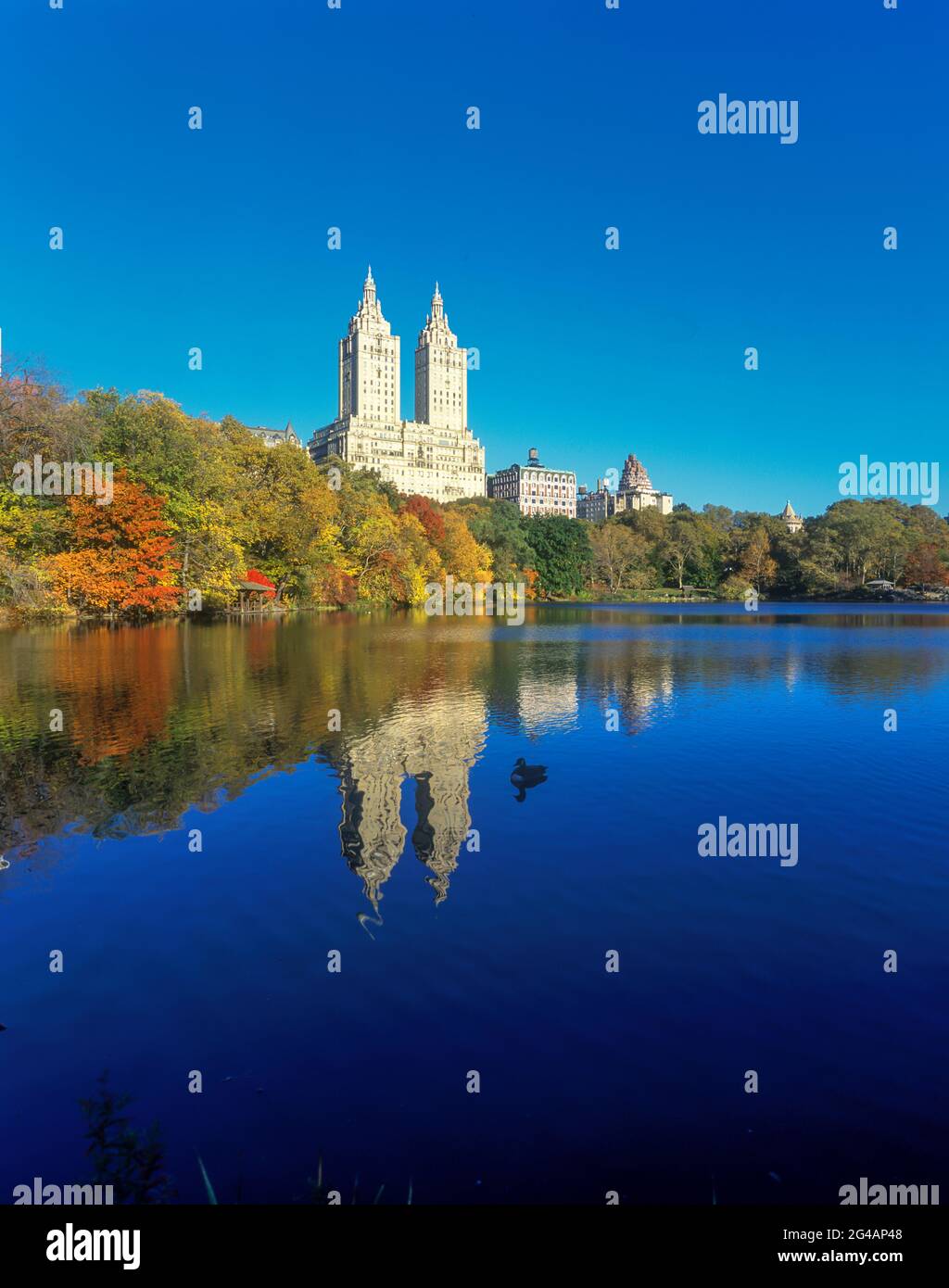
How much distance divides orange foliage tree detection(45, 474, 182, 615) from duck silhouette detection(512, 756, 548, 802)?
32836mm

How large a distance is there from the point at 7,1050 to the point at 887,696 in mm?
18579

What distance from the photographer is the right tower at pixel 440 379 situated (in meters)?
187

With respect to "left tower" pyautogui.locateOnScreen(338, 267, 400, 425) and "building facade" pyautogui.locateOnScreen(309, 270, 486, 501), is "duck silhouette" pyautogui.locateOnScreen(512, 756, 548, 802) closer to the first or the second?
"building facade" pyautogui.locateOnScreen(309, 270, 486, 501)

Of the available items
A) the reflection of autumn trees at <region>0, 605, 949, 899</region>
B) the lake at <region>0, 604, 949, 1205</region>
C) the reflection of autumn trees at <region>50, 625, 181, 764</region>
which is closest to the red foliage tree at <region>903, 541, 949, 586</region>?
the reflection of autumn trees at <region>0, 605, 949, 899</region>

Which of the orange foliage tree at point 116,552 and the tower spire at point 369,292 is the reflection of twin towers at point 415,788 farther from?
the tower spire at point 369,292

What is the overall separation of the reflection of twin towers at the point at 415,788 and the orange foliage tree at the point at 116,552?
27.5 meters

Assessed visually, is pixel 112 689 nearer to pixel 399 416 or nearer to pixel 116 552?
pixel 116 552

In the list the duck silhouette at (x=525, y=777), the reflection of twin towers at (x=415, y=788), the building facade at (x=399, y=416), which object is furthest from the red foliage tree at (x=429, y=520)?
the building facade at (x=399, y=416)

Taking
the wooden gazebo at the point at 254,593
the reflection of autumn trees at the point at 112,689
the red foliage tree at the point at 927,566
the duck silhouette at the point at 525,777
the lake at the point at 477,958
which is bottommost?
the lake at the point at 477,958

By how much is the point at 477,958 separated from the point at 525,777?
201 inches

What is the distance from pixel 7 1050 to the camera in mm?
5000

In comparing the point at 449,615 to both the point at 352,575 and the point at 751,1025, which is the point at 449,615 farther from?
the point at 751,1025

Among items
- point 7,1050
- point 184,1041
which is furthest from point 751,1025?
point 7,1050

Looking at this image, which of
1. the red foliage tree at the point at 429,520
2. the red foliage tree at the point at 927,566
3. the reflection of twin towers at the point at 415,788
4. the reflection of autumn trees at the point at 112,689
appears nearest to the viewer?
the reflection of twin towers at the point at 415,788
